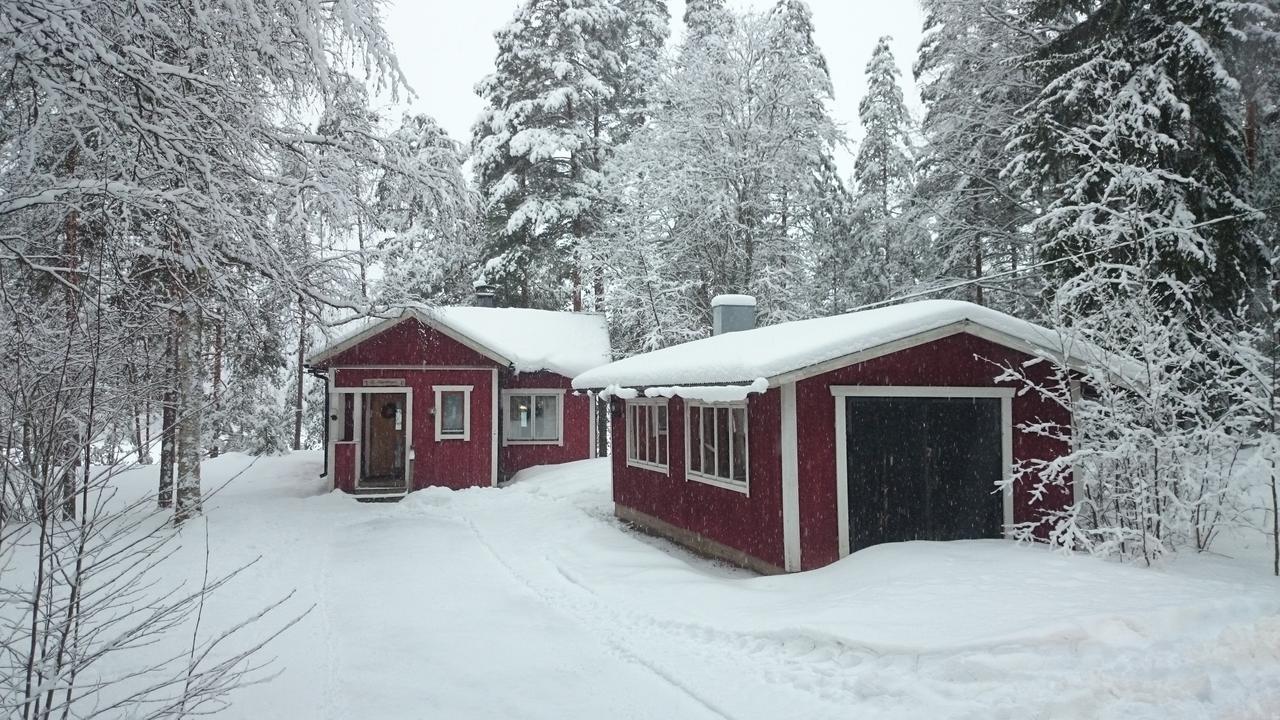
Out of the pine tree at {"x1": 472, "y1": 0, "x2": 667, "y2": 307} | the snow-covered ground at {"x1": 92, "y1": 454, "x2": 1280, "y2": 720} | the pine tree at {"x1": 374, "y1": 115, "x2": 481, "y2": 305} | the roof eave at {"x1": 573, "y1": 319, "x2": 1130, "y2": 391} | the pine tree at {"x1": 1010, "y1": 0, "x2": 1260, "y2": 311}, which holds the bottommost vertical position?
the snow-covered ground at {"x1": 92, "y1": 454, "x2": 1280, "y2": 720}

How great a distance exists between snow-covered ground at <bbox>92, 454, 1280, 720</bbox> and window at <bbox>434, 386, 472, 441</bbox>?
7.41m

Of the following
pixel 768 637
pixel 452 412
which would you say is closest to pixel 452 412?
pixel 452 412

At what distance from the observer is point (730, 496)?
10.4m

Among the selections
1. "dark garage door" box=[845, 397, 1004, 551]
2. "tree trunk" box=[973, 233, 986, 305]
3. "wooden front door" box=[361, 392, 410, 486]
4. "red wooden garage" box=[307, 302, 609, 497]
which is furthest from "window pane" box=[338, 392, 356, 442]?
"tree trunk" box=[973, 233, 986, 305]

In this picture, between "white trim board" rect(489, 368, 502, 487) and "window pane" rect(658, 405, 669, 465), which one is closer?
"window pane" rect(658, 405, 669, 465)

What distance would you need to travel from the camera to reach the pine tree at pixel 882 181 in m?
24.5

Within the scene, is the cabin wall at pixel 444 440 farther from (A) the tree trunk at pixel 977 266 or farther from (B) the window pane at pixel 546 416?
(A) the tree trunk at pixel 977 266

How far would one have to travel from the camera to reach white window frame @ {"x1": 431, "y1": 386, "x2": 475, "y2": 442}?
17906mm

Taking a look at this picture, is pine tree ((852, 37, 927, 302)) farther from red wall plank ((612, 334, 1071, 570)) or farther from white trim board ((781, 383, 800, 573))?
white trim board ((781, 383, 800, 573))

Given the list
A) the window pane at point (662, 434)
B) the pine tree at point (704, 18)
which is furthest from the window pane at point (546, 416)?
the pine tree at point (704, 18)

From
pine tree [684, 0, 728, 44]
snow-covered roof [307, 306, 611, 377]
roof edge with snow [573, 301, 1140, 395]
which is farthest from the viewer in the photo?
pine tree [684, 0, 728, 44]

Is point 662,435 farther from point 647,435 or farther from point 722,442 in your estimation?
point 722,442

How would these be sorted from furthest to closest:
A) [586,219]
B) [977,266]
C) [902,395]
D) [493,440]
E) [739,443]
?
[586,219] → [977,266] → [493,440] → [739,443] → [902,395]

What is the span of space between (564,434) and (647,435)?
693 centimetres
